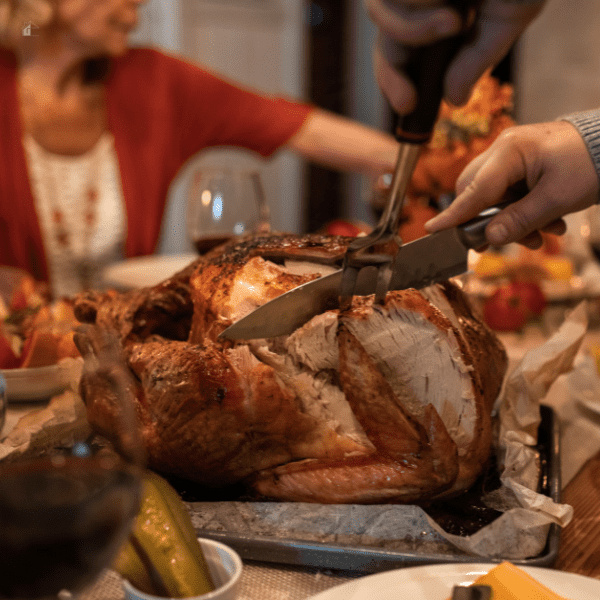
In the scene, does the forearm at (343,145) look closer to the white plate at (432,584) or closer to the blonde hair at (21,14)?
the blonde hair at (21,14)

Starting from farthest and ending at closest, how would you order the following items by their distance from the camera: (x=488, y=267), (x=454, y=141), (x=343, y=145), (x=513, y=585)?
1. (x=343, y=145)
2. (x=488, y=267)
3. (x=454, y=141)
4. (x=513, y=585)

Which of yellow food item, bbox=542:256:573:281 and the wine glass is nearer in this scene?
the wine glass

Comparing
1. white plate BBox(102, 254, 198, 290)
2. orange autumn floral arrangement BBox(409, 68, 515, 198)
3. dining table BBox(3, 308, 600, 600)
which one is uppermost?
orange autumn floral arrangement BBox(409, 68, 515, 198)

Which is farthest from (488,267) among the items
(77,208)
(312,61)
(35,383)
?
(312,61)

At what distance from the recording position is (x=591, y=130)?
85 centimetres

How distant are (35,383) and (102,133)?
1922 mm

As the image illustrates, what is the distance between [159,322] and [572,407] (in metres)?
0.72

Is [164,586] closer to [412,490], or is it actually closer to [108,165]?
[412,490]

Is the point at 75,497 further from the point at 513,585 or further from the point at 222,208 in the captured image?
the point at 222,208

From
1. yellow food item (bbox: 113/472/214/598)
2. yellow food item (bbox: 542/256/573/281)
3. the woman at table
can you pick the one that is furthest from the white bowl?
the woman at table

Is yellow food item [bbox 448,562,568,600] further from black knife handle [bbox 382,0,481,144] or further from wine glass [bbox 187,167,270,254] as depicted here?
wine glass [bbox 187,167,270,254]

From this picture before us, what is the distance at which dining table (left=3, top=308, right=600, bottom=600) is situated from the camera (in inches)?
25.6

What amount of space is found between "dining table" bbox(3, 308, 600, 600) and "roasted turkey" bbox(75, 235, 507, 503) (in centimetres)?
11

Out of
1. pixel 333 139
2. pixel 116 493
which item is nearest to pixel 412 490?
pixel 116 493
